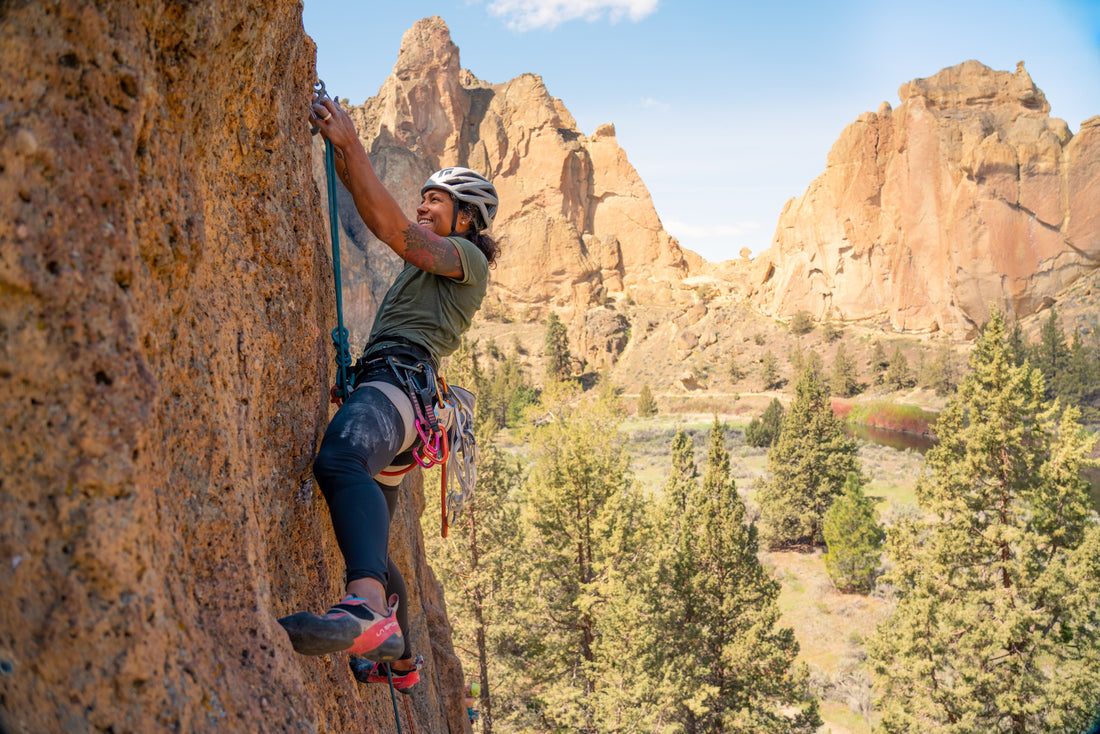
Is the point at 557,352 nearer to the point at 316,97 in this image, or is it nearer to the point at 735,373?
the point at 735,373

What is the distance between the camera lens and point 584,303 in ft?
261

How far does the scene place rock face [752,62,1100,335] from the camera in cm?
5662

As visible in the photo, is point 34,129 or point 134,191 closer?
point 34,129

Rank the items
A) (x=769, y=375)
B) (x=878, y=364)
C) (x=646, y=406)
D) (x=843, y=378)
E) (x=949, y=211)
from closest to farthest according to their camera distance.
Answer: (x=843, y=378) → (x=646, y=406) → (x=878, y=364) → (x=769, y=375) → (x=949, y=211)

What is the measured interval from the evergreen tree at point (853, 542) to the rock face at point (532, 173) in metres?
56.5

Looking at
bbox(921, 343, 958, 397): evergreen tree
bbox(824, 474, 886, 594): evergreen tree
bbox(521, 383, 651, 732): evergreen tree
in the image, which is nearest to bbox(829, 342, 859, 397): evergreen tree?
bbox(921, 343, 958, 397): evergreen tree

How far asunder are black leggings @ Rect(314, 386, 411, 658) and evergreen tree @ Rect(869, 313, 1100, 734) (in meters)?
14.3

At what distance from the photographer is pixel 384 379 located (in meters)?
2.38

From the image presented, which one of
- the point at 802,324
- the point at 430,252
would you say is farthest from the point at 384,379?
the point at 802,324

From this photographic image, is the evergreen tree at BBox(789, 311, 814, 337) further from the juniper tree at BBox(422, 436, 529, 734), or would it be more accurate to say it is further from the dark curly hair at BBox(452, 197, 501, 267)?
the dark curly hair at BBox(452, 197, 501, 267)

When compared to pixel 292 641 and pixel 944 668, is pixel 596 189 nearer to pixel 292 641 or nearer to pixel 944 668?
pixel 944 668

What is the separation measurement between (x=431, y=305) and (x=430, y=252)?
0.28m

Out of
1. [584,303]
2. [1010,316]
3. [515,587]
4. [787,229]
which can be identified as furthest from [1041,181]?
[515,587]

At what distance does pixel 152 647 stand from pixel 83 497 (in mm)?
299
